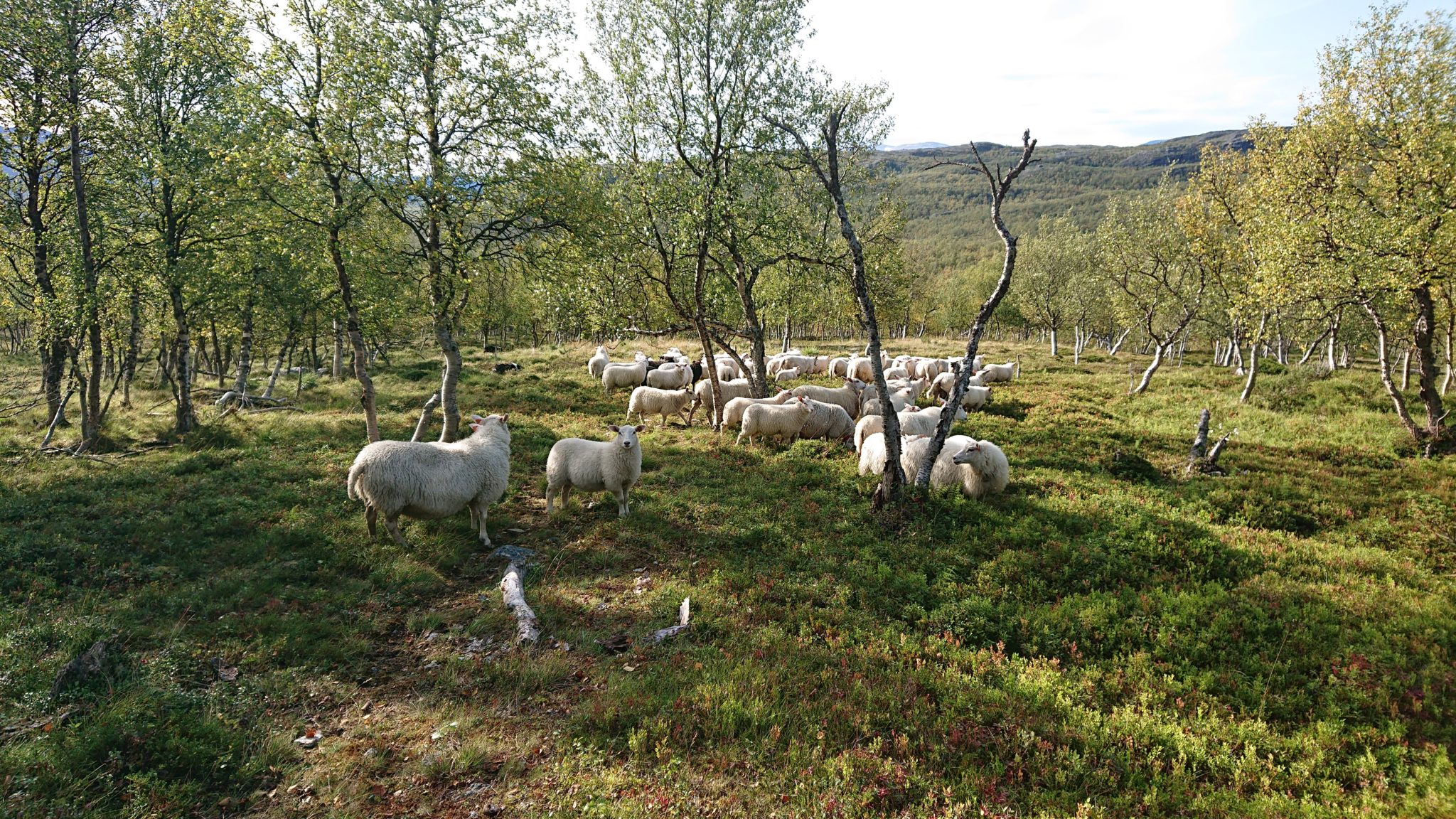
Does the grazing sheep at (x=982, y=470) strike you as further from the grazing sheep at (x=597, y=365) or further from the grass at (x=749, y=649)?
the grazing sheep at (x=597, y=365)

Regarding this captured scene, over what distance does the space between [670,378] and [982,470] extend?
1747cm

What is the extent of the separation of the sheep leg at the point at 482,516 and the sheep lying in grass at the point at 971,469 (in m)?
8.95

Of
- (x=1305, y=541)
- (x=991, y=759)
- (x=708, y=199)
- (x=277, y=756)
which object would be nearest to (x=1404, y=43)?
(x=1305, y=541)

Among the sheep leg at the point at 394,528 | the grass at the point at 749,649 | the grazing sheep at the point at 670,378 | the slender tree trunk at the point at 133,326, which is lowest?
the grass at the point at 749,649

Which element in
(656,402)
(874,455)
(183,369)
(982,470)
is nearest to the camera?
(982,470)

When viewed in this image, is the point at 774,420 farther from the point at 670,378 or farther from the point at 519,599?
the point at 519,599

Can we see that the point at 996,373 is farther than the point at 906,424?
Yes

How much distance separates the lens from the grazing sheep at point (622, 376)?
90.6 ft

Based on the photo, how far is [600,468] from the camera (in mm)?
12031

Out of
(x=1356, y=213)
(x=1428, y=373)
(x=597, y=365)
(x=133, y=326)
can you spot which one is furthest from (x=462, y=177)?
(x=1428, y=373)

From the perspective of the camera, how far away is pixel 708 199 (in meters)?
15.6

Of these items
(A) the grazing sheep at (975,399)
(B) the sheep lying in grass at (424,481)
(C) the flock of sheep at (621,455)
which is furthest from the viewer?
(A) the grazing sheep at (975,399)

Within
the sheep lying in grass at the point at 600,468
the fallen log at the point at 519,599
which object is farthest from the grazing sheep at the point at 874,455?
the fallen log at the point at 519,599

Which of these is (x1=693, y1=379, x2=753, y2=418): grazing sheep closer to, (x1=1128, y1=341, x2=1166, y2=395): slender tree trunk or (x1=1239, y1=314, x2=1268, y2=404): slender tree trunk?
(x1=1128, y1=341, x2=1166, y2=395): slender tree trunk
